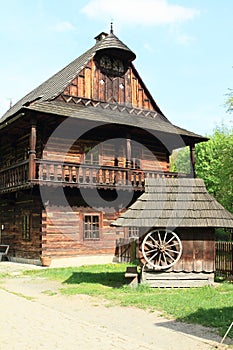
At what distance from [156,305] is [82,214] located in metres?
10.4

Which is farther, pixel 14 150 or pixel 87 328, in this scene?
pixel 14 150

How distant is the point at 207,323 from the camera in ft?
24.9

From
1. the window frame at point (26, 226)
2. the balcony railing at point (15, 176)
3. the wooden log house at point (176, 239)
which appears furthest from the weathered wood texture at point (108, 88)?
the wooden log house at point (176, 239)

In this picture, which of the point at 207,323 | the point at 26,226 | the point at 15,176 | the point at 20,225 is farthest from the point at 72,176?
the point at 207,323

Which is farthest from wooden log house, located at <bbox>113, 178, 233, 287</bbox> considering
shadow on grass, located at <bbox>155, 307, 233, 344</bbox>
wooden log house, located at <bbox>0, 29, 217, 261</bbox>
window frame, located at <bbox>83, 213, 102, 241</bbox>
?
window frame, located at <bbox>83, 213, 102, 241</bbox>

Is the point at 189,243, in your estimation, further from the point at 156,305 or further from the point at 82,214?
the point at 82,214

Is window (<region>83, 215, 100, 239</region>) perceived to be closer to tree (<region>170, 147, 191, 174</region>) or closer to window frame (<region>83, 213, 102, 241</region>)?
window frame (<region>83, 213, 102, 241</region>)

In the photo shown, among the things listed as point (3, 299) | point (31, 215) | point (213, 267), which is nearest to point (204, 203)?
point (213, 267)

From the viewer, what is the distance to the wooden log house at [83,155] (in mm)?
18031

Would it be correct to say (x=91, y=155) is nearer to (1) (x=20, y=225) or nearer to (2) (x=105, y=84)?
(2) (x=105, y=84)

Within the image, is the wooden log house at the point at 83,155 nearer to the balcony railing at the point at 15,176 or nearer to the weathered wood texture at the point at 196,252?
the balcony railing at the point at 15,176

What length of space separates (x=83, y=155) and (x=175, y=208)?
9093 mm

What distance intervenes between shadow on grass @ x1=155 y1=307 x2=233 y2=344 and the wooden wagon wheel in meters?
3.17

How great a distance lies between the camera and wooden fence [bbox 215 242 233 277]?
13.1 meters
